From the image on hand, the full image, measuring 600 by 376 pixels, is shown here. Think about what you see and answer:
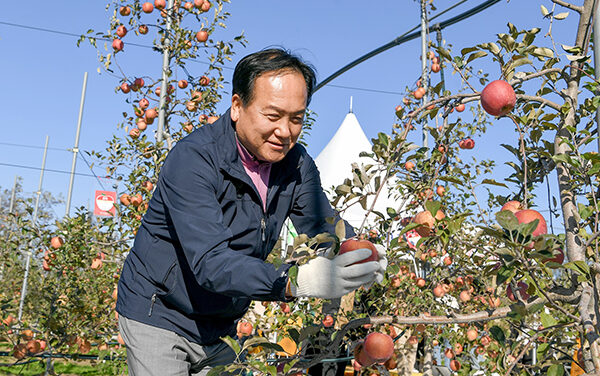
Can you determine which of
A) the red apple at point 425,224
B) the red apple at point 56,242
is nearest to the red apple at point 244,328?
the red apple at point 56,242

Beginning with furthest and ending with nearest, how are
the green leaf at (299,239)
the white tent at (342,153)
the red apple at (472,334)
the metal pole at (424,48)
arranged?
the white tent at (342,153), the metal pole at (424,48), the red apple at (472,334), the green leaf at (299,239)

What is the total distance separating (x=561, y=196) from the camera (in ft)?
5.47

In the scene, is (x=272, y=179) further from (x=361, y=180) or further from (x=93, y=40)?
(x=93, y=40)

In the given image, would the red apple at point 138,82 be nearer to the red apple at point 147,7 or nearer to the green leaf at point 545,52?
the red apple at point 147,7

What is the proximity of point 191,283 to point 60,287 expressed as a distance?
7.92ft

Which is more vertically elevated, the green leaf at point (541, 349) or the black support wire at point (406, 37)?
the black support wire at point (406, 37)

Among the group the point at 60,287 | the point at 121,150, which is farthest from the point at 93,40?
the point at 60,287

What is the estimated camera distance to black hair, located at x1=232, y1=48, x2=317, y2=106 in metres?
1.59

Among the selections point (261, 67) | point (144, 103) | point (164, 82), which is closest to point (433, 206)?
point (261, 67)

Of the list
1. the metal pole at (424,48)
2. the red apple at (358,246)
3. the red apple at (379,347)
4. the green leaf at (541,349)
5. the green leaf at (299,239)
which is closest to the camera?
the green leaf at (299,239)

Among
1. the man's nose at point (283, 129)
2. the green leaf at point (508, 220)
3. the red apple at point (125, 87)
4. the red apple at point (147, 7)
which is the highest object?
the red apple at point (147, 7)

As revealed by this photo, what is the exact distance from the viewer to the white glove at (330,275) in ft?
4.35

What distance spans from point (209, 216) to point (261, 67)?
46 cm

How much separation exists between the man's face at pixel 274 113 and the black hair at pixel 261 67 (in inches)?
0.8
